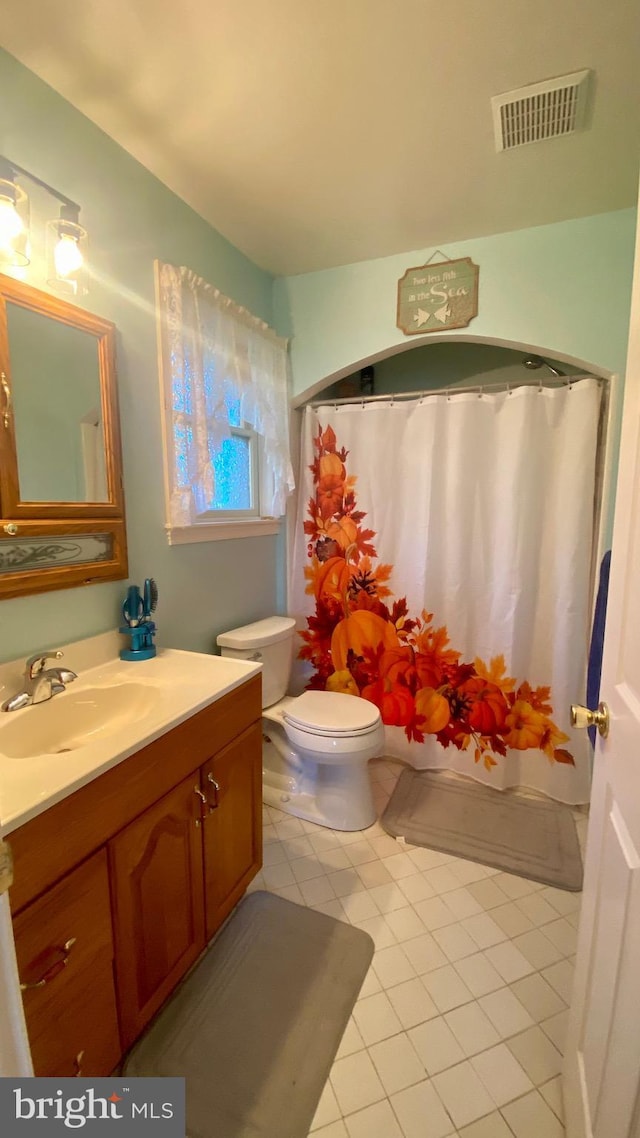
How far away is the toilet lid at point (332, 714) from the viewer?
1.76 meters

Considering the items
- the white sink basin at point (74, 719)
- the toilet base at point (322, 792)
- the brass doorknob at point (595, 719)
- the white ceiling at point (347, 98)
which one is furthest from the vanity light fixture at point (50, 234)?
the toilet base at point (322, 792)

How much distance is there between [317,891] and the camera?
1.57 meters

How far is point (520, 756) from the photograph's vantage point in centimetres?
211

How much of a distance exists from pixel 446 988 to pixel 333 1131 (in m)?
0.44

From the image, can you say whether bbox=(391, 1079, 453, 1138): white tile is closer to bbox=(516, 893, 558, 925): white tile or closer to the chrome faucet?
bbox=(516, 893, 558, 925): white tile

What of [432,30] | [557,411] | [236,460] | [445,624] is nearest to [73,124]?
[432,30]

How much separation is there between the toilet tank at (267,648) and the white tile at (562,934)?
1210 millimetres

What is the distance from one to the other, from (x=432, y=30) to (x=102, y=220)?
37.9 inches

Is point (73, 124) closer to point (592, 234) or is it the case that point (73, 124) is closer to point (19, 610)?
point (19, 610)

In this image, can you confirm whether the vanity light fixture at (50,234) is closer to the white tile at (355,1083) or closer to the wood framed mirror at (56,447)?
the wood framed mirror at (56,447)

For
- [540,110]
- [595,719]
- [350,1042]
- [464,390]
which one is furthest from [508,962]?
[540,110]

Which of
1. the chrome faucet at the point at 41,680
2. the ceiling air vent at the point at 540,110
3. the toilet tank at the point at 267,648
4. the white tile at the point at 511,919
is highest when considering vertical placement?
the ceiling air vent at the point at 540,110
